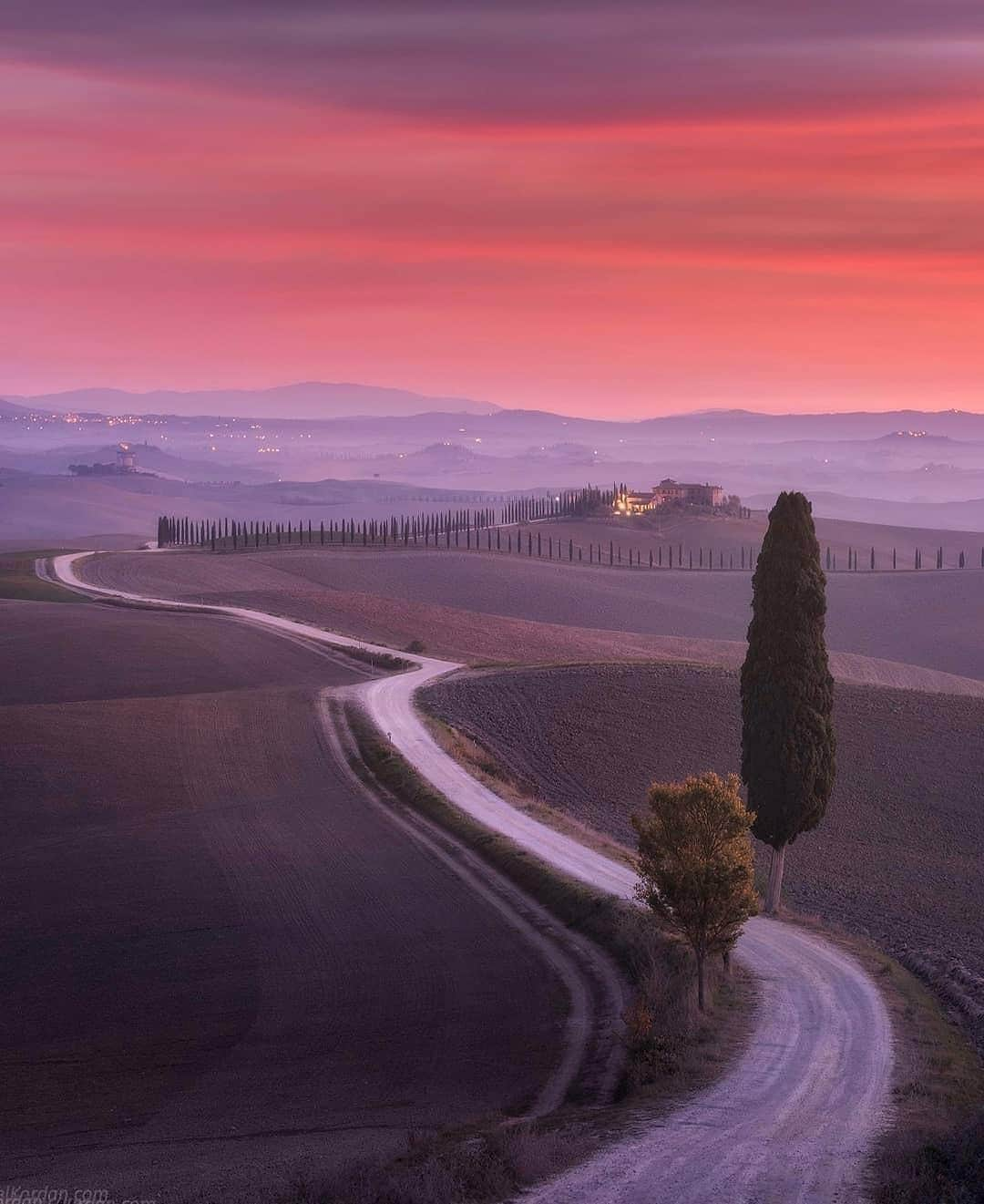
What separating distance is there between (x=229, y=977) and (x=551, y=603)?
88.1 m

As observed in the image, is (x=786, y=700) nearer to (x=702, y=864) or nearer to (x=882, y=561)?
(x=702, y=864)

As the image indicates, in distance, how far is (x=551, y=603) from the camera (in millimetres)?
Answer: 110438

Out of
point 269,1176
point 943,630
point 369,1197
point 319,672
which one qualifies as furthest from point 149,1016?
point 943,630

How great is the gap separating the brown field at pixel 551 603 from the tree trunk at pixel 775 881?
39.5 m

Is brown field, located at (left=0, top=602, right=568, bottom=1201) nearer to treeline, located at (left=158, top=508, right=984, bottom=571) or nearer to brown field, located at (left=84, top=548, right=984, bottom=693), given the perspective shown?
brown field, located at (left=84, top=548, right=984, bottom=693)

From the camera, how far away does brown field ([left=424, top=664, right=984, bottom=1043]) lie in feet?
107

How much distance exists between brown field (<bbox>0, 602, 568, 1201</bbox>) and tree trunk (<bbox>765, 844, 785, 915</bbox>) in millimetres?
7698

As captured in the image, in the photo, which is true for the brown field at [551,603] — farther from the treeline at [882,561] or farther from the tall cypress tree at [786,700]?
Answer: the tall cypress tree at [786,700]

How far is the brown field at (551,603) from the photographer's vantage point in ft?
271

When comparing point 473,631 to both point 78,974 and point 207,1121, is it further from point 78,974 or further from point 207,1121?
point 207,1121

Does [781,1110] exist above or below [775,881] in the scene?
above

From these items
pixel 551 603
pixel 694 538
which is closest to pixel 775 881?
pixel 551 603

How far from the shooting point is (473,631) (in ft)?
279

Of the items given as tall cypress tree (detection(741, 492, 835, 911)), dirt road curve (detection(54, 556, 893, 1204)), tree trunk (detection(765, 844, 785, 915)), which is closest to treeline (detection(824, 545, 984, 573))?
tall cypress tree (detection(741, 492, 835, 911))
